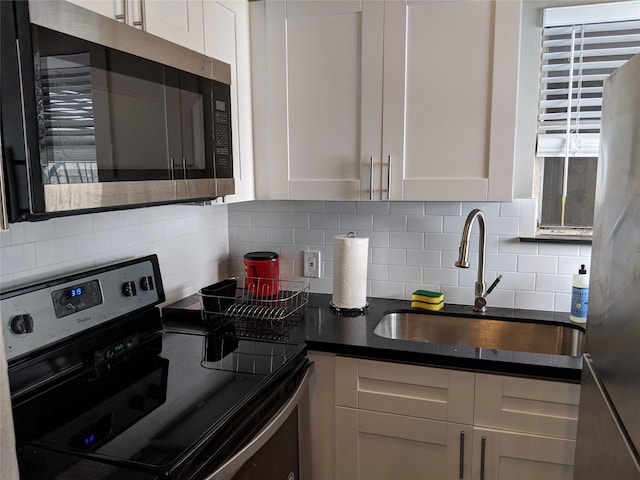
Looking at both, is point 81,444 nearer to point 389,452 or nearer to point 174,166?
point 174,166

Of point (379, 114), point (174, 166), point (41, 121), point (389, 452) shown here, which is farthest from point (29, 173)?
point (389, 452)

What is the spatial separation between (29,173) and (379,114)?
115cm

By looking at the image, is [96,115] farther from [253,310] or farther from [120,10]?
[253,310]

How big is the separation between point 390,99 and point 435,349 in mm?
835

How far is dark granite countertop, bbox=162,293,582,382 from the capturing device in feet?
4.81

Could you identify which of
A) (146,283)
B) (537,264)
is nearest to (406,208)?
(537,264)

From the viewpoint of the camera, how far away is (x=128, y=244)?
174 centimetres

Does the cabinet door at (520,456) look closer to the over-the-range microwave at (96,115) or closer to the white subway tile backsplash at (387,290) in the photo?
the white subway tile backsplash at (387,290)

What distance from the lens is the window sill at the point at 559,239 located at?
1843 mm

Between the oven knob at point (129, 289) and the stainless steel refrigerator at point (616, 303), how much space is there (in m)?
1.30

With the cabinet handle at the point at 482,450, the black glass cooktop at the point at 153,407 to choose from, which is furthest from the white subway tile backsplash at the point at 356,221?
the cabinet handle at the point at 482,450

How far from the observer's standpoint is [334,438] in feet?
5.54

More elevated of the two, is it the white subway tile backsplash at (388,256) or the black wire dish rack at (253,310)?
the white subway tile backsplash at (388,256)

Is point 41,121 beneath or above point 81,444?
above
